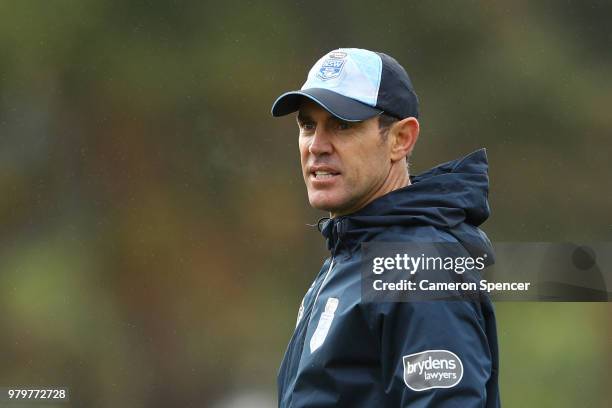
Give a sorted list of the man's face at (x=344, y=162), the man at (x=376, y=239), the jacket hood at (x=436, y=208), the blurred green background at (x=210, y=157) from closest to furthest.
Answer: the man at (x=376, y=239)
the jacket hood at (x=436, y=208)
the man's face at (x=344, y=162)
the blurred green background at (x=210, y=157)

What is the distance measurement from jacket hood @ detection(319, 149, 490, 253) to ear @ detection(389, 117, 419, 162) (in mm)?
62

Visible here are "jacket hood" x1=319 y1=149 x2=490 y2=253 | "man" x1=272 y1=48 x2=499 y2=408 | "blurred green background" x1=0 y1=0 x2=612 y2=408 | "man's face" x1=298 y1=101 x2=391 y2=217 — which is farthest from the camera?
"blurred green background" x1=0 y1=0 x2=612 y2=408

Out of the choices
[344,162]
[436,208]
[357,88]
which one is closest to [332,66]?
[357,88]

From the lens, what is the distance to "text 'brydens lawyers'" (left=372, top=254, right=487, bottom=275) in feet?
5.38

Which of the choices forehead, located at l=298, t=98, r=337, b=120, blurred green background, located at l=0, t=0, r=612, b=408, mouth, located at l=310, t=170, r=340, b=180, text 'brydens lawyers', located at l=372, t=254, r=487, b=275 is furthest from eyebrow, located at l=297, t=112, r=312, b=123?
blurred green background, located at l=0, t=0, r=612, b=408

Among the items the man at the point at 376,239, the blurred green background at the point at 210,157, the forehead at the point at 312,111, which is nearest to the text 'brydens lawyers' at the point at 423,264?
the man at the point at 376,239

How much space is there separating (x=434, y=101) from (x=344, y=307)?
3712 millimetres

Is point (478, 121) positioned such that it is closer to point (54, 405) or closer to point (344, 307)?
point (54, 405)

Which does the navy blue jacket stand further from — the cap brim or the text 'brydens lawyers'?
the cap brim

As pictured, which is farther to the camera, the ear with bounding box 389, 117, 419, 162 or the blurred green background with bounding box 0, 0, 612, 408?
the blurred green background with bounding box 0, 0, 612, 408

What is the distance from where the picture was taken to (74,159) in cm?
523

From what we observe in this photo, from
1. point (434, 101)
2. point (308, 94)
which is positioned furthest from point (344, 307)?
point (434, 101)

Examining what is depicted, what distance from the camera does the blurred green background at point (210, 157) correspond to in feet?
16.5

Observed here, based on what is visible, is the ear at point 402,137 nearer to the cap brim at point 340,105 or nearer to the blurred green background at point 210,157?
the cap brim at point 340,105
